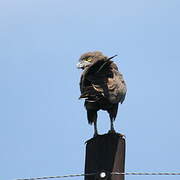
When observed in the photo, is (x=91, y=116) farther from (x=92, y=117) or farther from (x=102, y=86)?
(x=102, y=86)

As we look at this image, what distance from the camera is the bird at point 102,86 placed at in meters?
5.86

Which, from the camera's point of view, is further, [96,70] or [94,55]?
[94,55]

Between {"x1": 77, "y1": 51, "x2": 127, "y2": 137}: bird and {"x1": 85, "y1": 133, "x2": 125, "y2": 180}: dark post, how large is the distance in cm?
57

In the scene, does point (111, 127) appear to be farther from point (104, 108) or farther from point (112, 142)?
point (112, 142)

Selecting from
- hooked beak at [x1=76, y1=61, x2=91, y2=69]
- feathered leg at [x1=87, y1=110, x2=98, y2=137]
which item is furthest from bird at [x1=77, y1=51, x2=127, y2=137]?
hooked beak at [x1=76, y1=61, x2=91, y2=69]

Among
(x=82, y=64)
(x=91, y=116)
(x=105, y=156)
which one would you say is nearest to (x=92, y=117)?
(x=91, y=116)

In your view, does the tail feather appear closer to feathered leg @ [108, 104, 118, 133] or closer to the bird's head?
feathered leg @ [108, 104, 118, 133]

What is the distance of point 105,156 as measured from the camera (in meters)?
5.25

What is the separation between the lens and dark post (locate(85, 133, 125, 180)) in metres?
5.08

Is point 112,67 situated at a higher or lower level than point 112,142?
higher

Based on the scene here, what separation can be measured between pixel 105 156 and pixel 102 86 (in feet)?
2.88

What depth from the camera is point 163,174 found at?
16.6ft

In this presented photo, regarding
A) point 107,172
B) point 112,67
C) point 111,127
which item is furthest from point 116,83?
point 107,172

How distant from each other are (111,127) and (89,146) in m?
1.38
